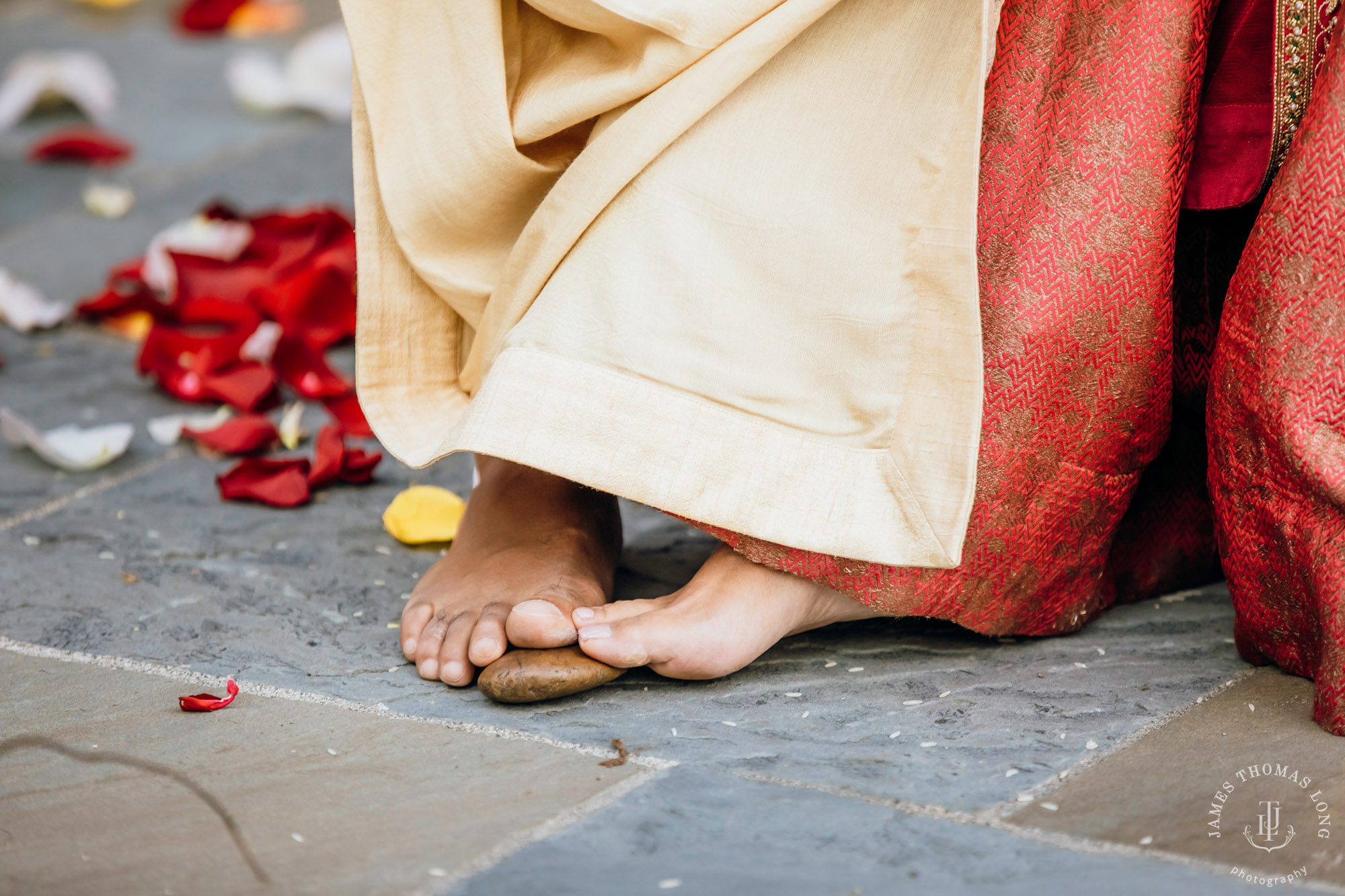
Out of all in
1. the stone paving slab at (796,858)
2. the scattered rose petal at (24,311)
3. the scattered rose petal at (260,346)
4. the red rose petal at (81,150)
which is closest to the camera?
the stone paving slab at (796,858)

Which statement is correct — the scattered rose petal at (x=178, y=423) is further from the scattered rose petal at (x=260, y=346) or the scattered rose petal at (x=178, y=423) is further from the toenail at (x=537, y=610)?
the toenail at (x=537, y=610)

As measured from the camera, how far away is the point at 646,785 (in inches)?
43.6

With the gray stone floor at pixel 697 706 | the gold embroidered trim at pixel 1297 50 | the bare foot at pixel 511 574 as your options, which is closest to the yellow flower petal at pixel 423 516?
the gray stone floor at pixel 697 706

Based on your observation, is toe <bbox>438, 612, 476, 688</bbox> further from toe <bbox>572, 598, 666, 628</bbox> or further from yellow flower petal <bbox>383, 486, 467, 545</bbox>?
yellow flower petal <bbox>383, 486, 467, 545</bbox>

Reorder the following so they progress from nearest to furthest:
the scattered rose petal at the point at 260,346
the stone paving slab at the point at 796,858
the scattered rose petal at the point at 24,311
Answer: the stone paving slab at the point at 796,858 < the scattered rose petal at the point at 260,346 < the scattered rose petal at the point at 24,311

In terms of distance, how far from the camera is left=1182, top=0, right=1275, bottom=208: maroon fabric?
1.32m

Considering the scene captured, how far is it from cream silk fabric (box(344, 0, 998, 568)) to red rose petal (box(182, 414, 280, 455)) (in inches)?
31.3

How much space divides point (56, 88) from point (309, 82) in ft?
2.13

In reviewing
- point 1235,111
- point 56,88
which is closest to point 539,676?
point 1235,111

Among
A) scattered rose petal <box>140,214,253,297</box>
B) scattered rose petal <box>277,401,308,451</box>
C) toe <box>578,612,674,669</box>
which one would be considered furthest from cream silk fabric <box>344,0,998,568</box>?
scattered rose petal <box>140,214,253,297</box>

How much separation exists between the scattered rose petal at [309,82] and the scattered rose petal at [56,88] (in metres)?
0.35

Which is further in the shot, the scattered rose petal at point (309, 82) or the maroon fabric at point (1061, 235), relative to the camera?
the scattered rose petal at point (309, 82)

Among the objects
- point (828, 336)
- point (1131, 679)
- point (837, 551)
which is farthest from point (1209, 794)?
point (828, 336)

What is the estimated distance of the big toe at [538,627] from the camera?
1.27m
